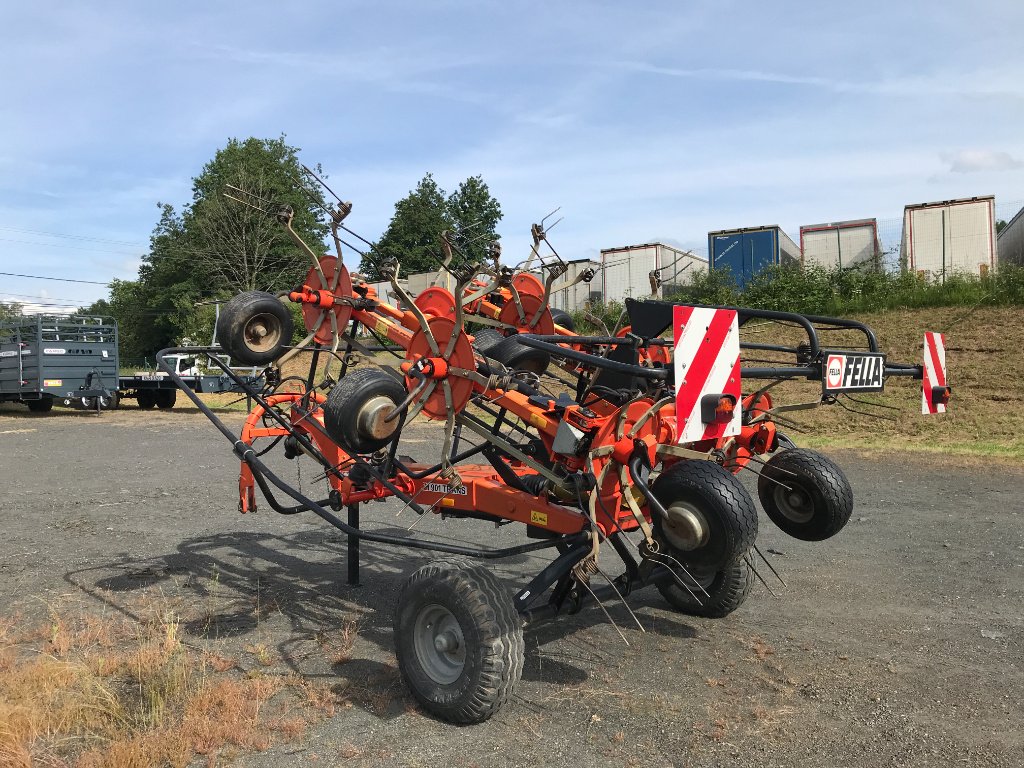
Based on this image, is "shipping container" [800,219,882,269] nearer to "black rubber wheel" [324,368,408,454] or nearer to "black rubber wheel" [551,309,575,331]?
"black rubber wheel" [551,309,575,331]

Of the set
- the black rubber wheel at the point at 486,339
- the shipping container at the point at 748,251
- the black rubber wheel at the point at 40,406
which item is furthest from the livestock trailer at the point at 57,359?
the black rubber wheel at the point at 486,339

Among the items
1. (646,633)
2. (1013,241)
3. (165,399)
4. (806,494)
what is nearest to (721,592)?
(646,633)

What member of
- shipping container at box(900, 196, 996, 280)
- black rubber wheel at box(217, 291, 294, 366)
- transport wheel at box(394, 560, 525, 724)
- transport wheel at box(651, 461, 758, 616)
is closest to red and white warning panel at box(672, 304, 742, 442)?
transport wheel at box(651, 461, 758, 616)

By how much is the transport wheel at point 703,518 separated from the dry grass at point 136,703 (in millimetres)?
1890

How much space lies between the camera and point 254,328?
549 centimetres

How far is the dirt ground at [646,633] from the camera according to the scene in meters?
3.73

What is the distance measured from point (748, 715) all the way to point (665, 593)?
1.67 metres

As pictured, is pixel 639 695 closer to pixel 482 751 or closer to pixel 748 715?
pixel 748 715

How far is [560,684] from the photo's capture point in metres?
4.44

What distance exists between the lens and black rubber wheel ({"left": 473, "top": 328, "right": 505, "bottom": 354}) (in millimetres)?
5594

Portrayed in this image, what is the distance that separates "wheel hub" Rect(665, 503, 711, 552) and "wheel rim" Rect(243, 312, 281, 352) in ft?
10.1

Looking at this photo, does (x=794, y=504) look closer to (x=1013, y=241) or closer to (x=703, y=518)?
(x=703, y=518)

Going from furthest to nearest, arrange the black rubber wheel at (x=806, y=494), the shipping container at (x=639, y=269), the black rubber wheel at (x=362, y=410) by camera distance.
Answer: the shipping container at (x=639, y=269) → the black rubber wheel at (x=806, y=494) → the black rubber wheel at (x=362, y=410)

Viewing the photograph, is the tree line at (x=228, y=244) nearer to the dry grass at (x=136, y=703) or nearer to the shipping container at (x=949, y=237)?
the shipping container at (x=949, y=237)
